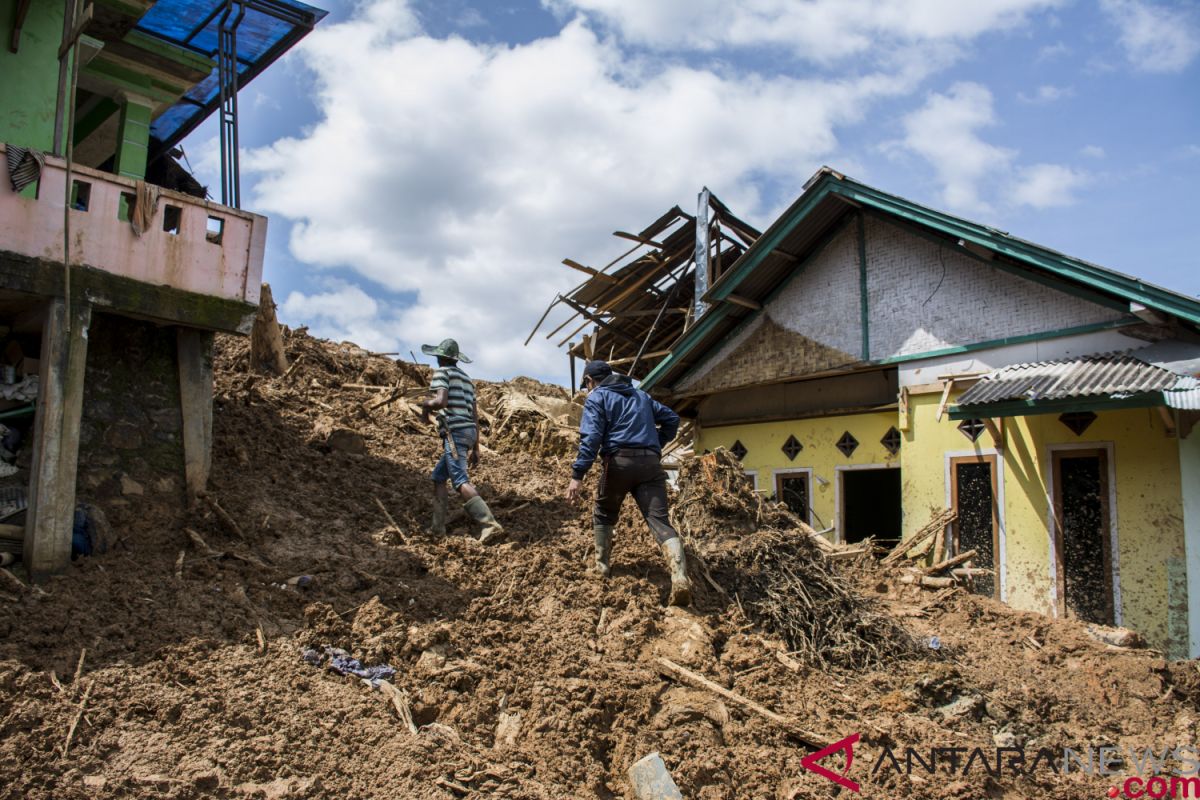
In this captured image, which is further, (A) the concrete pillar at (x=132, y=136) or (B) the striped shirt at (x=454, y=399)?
(A) the concrete pillar at (x=132, y=136)

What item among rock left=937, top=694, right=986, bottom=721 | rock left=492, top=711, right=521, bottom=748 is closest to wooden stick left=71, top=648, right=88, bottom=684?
rock left=492, top=711, right=521, bottom=748

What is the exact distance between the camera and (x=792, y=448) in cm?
1169

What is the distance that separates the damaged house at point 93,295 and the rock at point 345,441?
1.99 meters

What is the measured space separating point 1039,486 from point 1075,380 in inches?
58.3

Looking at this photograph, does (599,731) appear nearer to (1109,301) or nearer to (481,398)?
(1109,301)

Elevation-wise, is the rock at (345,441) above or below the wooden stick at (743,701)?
above

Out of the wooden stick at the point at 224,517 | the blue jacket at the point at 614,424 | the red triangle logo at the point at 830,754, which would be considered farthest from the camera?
the wooden stick at the point at 224,517

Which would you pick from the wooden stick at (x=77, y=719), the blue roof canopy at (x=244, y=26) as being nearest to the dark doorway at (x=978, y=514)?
the wooden stick at (x=77, y=719)

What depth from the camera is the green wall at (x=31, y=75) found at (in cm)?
822

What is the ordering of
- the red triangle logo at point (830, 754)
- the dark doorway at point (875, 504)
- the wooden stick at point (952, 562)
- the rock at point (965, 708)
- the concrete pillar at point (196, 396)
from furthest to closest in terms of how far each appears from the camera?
the dark doorway at point (875, 504) → the wooden stick at point (952, 562) → the concrete pillar at point (196, 396) → the rock at point (965, 708) → the red triangle logo at point (830, 754)

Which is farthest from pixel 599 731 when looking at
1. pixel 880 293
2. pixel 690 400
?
pixel 690 400

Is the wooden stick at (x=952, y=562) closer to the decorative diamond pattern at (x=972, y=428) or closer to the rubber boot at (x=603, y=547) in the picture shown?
the decorative diamond pattern at (x=972, y=428)

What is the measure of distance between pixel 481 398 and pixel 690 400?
3.58m

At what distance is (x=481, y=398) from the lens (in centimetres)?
1430
